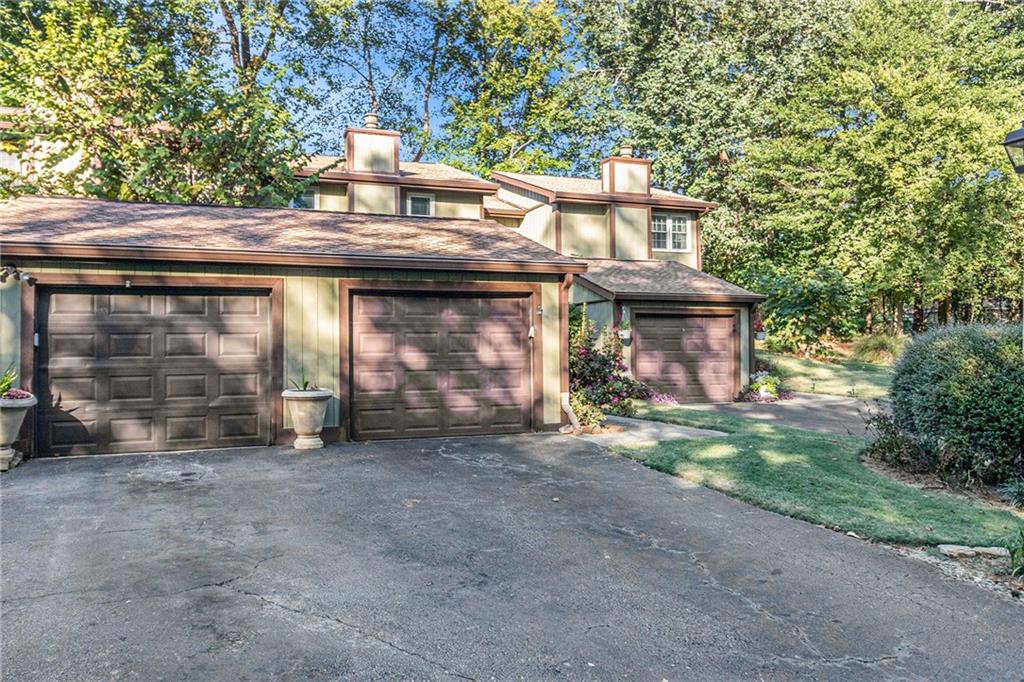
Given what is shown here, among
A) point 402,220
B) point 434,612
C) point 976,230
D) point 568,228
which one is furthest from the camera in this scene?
point 976,230

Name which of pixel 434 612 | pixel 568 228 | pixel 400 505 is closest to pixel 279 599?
pixel 434 612

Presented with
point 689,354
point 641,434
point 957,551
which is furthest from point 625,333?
point 957,551

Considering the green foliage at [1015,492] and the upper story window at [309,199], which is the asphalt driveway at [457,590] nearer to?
the green foliage at [1015,492]

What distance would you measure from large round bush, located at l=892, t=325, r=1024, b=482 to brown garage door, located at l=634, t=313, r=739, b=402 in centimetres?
787

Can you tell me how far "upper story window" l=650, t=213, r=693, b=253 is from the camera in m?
20.4

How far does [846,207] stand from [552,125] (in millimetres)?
12365

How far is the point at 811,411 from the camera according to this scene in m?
12.9

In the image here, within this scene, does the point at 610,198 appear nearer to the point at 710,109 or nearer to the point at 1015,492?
the point at 710,109

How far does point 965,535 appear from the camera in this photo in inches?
194

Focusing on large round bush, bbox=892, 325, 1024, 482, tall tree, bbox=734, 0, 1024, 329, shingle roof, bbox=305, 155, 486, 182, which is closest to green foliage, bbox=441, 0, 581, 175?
shingle roof, bbox=305, 155, 486, 182

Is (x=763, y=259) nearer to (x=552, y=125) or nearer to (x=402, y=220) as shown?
(x=552, y=125)

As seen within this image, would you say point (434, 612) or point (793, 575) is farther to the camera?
point (793, 575)

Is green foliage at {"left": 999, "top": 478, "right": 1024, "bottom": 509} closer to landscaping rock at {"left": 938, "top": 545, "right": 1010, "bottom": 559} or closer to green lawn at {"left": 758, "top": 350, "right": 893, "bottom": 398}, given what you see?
landscaping rock at {"left": 938, "top": 545, "right": 1010, "bottom": 559}

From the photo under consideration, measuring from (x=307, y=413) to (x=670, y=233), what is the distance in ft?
49.9
